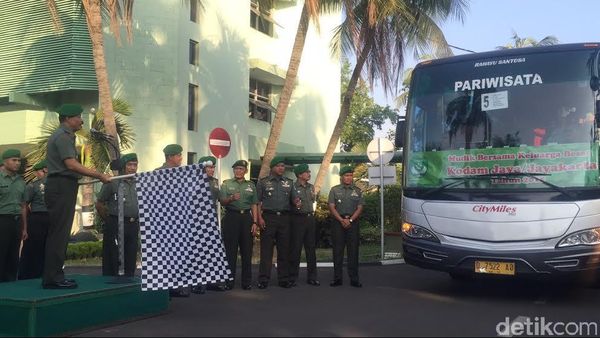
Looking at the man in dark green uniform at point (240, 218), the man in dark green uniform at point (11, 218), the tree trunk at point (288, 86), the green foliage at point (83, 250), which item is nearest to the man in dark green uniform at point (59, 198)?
the man in dark green uniform at point (11, 218)

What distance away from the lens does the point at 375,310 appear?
26.0 ft

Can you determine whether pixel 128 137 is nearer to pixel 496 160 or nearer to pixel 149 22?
pixel 149 22

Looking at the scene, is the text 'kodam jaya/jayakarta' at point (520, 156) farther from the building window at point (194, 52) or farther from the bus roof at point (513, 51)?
the building window at point (194, 52)

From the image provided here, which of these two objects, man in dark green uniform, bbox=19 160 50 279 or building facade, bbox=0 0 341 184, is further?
building facade, bbox=0 0 341 184

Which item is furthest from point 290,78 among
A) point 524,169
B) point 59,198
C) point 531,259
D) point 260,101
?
point 260,101

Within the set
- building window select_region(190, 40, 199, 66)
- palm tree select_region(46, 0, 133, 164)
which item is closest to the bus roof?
palm tree select_region(46, 0, 133, 164)

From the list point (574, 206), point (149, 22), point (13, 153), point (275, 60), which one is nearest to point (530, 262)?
Result: point (574, 206)

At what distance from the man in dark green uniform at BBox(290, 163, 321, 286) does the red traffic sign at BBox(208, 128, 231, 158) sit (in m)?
2.36

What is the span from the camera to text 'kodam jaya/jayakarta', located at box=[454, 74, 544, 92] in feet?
28.1

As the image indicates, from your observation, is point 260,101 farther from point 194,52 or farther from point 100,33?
point 100,33

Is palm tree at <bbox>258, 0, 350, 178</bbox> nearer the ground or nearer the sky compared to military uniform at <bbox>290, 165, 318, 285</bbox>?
nearer the sky

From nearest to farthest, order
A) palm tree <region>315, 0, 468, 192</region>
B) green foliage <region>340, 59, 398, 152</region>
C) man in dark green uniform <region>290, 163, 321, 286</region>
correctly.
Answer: man in dark green uniform <region>290, 163, 321, 286</region> < palm tree <region>315, 0, 468, 192</region> < green foliage <region>340, 59, 398, 152</region>

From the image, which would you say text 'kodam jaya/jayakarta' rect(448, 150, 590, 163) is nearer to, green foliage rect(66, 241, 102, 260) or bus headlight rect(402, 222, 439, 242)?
bus headlight rect(402, 222, 439, 242)

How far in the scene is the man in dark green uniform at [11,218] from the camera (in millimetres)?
8875
